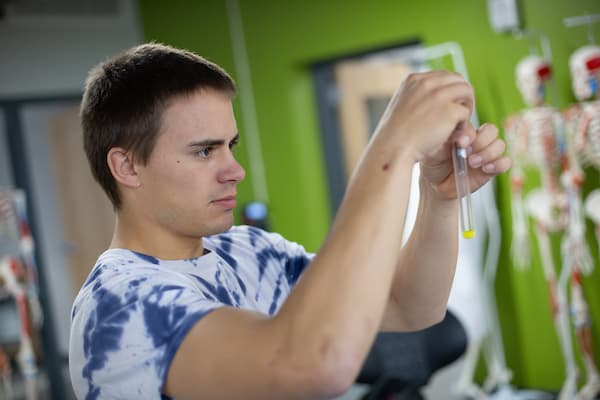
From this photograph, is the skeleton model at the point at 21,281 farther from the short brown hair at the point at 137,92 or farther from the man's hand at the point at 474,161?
the man's hand at the point at 474,161

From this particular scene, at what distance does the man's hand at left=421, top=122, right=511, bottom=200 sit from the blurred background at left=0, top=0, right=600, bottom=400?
256 cm

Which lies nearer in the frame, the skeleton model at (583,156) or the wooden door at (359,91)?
the skeleton model at (583,156)

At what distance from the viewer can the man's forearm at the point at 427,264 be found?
3.46ft

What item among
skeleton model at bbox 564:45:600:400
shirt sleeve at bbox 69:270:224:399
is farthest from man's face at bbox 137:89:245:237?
skeleton model at bbox 564:45:600:400

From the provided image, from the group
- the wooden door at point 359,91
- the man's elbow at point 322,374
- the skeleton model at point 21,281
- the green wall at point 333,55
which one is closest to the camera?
the man's elbow at point 322,374

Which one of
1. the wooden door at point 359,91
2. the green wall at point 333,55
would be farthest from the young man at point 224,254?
the wooden door at point 359,91

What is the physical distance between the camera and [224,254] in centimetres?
123

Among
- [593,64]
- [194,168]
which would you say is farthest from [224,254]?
[593,64]

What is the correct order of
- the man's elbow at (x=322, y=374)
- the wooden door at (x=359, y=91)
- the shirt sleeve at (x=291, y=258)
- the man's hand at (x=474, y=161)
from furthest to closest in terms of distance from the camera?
the wooden door at (x=359, y=91) < the shirt sleeve at (x=291, y=258) < the man's hand at (x=474, y=161) < the man's elbow at (x=322, y=374)

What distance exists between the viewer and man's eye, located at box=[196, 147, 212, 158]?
3.34 feet

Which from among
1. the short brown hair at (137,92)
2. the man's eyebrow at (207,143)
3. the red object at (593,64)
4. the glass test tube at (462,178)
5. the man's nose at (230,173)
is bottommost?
the glass test tube at (462,178)

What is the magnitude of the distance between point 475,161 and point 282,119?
12.6ft

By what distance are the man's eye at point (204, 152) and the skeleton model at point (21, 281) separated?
3376 millimetres

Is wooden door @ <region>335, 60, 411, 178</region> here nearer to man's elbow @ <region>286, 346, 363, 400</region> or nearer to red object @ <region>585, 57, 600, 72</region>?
red object @ <region>585, 57, 600, 72</region>
